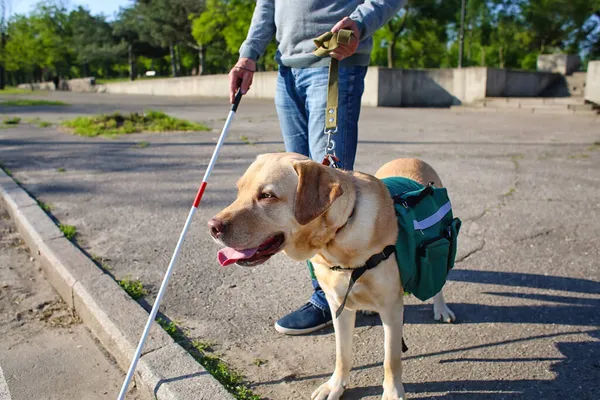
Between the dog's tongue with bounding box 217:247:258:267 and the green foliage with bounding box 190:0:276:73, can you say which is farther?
the green foliage with bounding box 190:0:276:73

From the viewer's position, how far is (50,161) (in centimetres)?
831

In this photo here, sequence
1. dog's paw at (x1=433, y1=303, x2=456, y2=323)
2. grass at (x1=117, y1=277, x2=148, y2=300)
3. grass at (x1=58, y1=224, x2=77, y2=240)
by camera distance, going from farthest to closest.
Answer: grass at (x1=58, y1=224, x2=77, y2=240), grass at (x1=117, y1=277, x2=148, y2=300), dog's paw at (x1=433, y1=303, x2=456, y2=323)

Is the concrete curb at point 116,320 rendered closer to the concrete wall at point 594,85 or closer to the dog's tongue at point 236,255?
the dog's tongue at point 236,255

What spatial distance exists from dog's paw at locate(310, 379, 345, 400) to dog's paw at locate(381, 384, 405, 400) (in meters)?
0.23

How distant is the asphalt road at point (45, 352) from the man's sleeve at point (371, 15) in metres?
2.44

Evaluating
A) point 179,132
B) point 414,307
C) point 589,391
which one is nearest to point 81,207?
point 414,307

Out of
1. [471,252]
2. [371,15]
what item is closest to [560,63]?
[471,252]

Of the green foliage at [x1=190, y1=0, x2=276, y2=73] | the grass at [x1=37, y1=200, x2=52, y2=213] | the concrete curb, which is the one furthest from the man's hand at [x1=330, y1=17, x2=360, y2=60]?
the green foliage at [x1=190, y1=0, x2=276, y2=73]

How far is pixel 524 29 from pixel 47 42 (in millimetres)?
55181

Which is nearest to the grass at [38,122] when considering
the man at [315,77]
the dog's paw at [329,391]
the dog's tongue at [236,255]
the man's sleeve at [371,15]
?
the man at [315,77]

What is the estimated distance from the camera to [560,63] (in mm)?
26078

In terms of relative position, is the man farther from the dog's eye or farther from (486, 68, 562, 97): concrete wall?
(486, 68, 562, 97): concrete wall

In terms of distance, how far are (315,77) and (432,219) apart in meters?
1.17

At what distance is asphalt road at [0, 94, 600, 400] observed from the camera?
2.74m
